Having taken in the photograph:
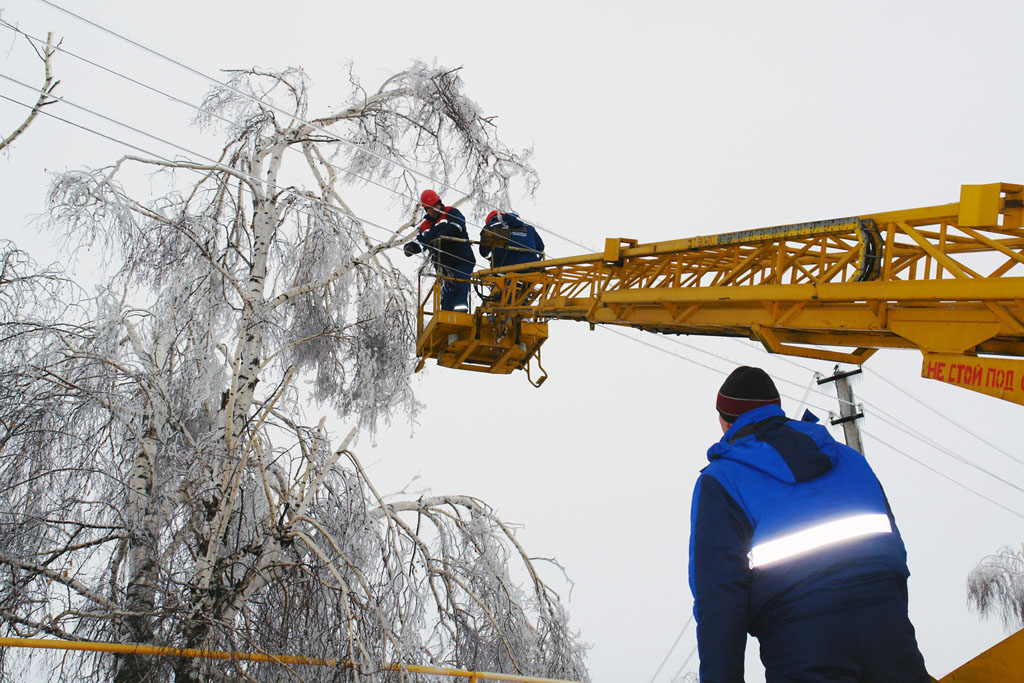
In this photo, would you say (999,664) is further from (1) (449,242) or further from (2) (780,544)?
(1) (449,242)

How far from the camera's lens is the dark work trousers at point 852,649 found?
2.14 m

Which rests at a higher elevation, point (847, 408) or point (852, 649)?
point (847, 408)

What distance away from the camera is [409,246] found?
9.37 metres

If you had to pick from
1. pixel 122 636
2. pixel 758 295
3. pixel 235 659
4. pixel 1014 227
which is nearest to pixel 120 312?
pixel 122 636

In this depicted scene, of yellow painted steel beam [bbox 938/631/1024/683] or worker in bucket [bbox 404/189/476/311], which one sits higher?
worker in bucket [bbox 404/189/476/311]

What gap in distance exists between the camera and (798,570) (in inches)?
86.3

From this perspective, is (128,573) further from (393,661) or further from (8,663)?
(393,661)

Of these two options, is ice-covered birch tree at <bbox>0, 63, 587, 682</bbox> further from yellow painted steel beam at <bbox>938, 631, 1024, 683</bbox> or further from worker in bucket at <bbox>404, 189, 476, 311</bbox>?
yellow painted steel beam at <bbox>938, 631, 1024, 683</bbox>

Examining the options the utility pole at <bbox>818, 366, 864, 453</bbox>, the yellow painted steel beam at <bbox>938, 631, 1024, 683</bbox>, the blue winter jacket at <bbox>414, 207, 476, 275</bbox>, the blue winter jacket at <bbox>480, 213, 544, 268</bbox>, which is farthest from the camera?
the utility pole at <bbox>818, 366, 864, 453</bbox>

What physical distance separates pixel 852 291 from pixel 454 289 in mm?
5184

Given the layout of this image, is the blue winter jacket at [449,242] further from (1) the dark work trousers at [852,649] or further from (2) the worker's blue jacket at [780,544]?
(1) the dark work trousers at [852,649]

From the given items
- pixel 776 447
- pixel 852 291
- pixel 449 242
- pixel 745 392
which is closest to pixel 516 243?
pixel 449 242

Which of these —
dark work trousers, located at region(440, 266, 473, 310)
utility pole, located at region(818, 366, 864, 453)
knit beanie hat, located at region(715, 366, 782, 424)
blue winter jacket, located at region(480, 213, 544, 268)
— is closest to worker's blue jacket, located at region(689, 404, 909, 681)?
knit beanie hat, located at region(715, 366, 782, 424)

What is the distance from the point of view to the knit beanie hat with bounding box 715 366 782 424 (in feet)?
8.46
